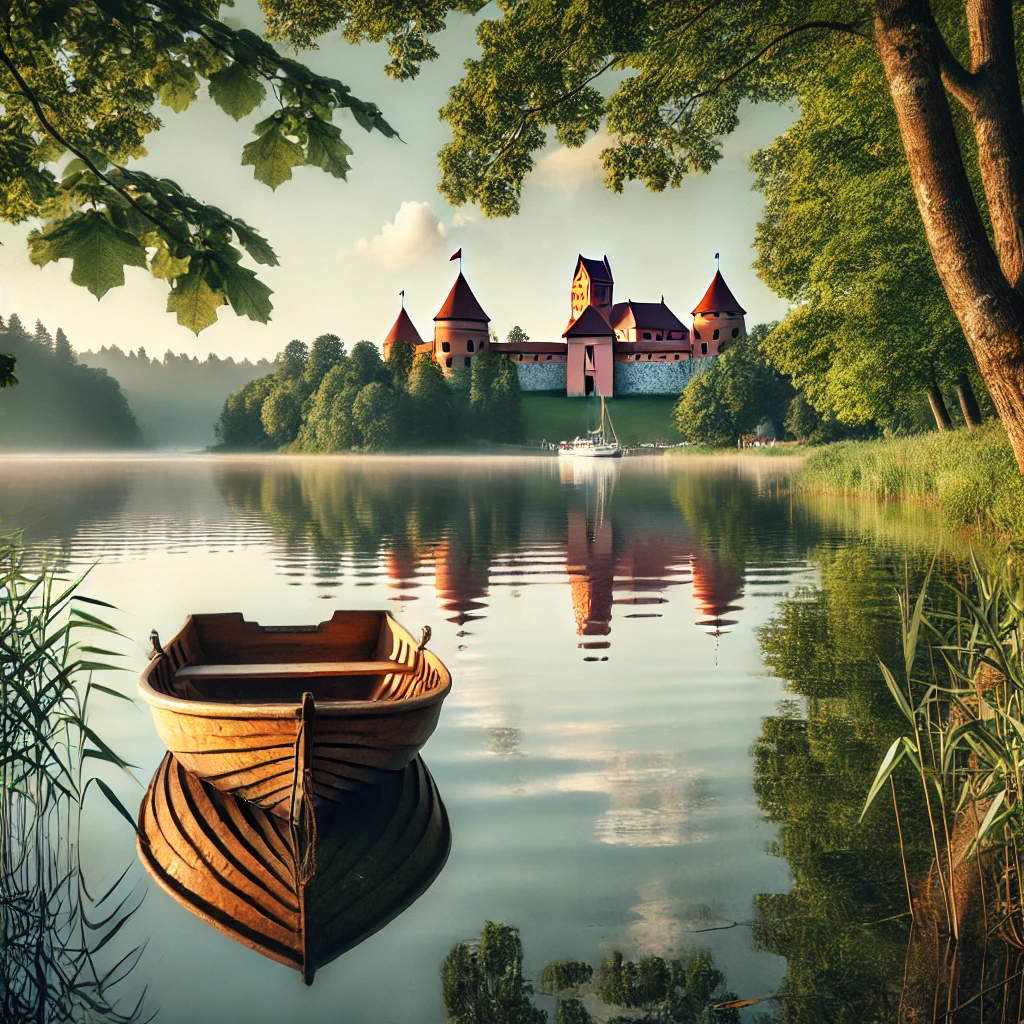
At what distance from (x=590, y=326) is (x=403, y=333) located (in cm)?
2115

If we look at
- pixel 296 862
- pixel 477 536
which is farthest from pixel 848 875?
pixel 477 536

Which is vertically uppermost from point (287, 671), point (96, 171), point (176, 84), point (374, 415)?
point (374, 415)

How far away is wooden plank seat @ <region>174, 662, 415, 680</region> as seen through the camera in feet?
21.9

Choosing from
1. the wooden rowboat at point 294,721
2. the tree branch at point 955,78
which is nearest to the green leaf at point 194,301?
the wooden rowboat at point 294,721

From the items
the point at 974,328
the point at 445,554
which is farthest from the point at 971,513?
the point at 974,328

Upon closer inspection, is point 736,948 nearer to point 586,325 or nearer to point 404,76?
point 404,76

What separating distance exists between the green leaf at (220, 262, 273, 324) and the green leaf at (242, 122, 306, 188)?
0.31 m

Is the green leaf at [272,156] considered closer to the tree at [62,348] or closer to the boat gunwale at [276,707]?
the boat gunwale at [276,707]

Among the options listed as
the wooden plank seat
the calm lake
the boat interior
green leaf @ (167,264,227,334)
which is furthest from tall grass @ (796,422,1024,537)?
green leaf @ (167,264,227,334)

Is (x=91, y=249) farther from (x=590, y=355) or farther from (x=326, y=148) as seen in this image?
(x=590, y=355)

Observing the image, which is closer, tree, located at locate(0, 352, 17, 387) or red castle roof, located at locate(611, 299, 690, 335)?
tree, located at locate(0, 352, 17, 387)

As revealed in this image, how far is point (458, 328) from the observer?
100 metres

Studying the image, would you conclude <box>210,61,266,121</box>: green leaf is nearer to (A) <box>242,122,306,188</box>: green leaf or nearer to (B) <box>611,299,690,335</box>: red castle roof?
(A) <box>242,122,306,188</box>: green leaf

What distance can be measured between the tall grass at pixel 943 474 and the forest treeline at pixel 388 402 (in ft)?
204
